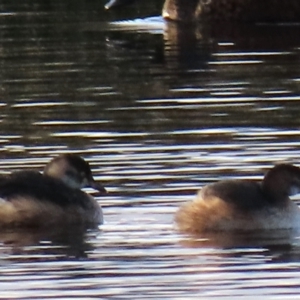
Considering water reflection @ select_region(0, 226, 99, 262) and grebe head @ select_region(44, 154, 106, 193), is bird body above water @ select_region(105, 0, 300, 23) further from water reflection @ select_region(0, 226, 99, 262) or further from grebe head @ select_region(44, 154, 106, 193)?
water reflection @ select_region(0, 226, 99, 262)

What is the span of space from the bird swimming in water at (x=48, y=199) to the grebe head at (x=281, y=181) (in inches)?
40.9

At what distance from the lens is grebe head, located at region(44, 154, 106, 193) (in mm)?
10320

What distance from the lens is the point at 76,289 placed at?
326 inches

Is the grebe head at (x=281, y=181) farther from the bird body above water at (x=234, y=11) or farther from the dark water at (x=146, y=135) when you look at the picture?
the bird body above water at (x=234, y=11)

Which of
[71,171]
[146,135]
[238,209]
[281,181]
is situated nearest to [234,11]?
[146,135]

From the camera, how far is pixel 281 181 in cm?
1001

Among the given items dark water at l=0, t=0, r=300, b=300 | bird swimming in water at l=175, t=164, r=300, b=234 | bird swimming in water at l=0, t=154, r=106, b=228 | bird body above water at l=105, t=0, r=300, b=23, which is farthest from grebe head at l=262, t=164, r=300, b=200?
bird body above water at l=105, t=0, r=300, b=23

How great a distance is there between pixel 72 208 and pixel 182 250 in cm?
114

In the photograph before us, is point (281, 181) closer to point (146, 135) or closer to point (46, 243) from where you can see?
point (46, 243)

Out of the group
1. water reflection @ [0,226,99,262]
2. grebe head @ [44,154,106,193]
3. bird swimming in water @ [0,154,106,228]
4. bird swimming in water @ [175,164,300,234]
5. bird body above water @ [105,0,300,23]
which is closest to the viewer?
water reflection @ [0,226,99,262]

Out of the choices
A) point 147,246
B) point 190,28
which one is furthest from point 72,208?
point 190,28

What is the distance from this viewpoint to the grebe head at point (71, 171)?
10320 millimetres

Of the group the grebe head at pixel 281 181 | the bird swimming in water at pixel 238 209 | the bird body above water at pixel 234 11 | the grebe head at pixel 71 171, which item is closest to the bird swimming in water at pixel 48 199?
the grebe head at pixel 71 171

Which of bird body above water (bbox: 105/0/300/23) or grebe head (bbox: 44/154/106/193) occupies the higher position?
grebe head (bbox: 44/154/106/193)
